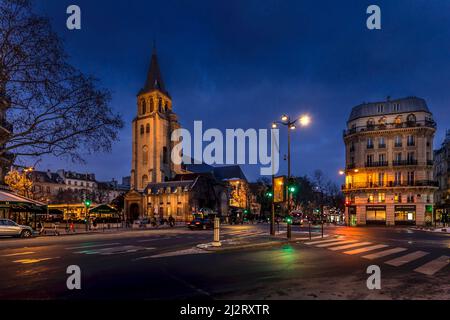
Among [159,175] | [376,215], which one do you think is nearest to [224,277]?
[376,215]

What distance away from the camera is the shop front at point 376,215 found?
55.3 meters

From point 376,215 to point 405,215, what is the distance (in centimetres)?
432

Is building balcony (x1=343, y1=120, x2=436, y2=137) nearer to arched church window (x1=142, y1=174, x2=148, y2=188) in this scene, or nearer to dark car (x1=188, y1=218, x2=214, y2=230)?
dark car (x1=188, y1=218, x2=214, y2=230)

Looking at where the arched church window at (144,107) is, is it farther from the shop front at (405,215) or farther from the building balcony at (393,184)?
the shop front at (405,215)

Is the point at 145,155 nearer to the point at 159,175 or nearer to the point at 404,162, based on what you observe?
the point at 159,175

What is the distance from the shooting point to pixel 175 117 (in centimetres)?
9550

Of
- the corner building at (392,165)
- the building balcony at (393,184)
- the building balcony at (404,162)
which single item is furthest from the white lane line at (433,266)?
the building balcony at (404,162)

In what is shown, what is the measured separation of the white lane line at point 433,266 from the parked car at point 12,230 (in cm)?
2601

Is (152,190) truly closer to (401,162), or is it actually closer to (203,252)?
(401,162)

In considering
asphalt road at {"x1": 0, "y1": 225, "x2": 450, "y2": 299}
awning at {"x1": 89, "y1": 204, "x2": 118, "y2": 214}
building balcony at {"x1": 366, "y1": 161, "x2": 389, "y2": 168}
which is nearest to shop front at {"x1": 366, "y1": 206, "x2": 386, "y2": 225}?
building balcony at {"x1": 366, "y1": 161, "x2": 389, "y2": 168}

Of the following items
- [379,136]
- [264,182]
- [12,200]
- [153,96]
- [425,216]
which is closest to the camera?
[12,200]

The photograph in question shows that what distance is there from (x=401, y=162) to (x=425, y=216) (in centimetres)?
931
